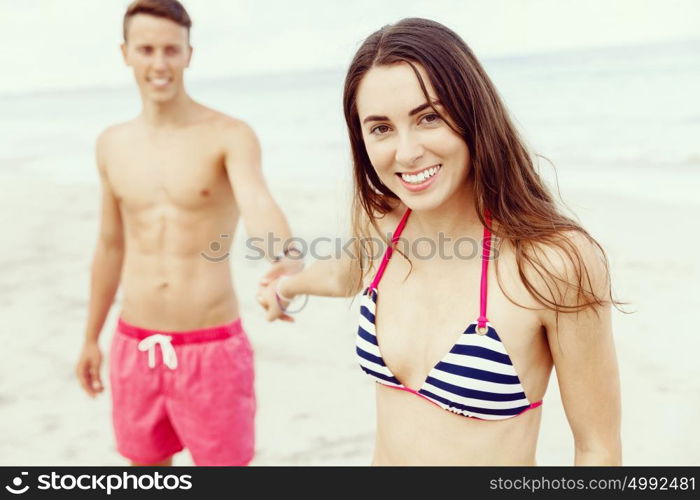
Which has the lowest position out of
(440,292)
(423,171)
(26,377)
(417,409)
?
(26,377)

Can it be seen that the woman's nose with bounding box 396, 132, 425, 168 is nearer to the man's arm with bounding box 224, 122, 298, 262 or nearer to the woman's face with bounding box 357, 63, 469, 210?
the woman's face with bounding box 357, 63, 469, 210

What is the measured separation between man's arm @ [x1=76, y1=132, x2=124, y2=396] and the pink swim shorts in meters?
0.22

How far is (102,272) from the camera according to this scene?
3674mm

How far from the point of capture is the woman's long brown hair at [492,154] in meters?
1.92

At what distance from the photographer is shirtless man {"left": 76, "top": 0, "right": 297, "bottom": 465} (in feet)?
10.9

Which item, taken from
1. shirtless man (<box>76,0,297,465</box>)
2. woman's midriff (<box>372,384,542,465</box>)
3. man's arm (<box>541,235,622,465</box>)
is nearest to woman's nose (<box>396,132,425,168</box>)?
man's arm (<box>541,235,622,465</box>)

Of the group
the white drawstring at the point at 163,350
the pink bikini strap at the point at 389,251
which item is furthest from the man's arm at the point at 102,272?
the pink bikini strap at the point at 389,251

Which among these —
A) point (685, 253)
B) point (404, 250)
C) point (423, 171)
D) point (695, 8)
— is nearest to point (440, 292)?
point (404, 250)

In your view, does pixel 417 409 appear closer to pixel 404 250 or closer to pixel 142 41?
pixel 404 250

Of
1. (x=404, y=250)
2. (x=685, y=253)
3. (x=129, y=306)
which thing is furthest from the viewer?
(x=685, y=253)

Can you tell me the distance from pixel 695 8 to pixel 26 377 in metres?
29.0

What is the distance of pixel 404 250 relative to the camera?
234 centimetres

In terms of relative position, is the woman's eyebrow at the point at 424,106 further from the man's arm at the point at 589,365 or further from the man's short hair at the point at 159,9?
the man's short hair at the point at 159,9

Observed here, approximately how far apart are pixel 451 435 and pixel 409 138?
2.62ft
